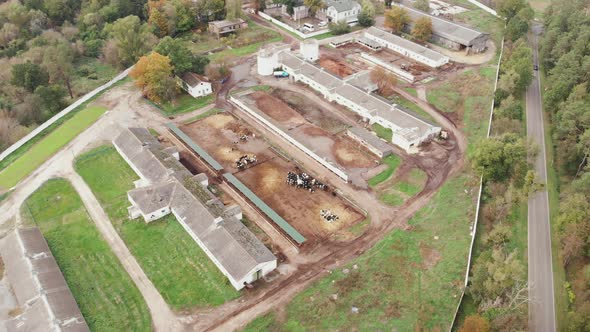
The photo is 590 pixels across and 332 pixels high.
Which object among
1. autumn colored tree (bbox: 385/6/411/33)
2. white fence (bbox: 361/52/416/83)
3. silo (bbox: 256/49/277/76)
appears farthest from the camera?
autumn colored tree (bbox: 385/6/411/33)

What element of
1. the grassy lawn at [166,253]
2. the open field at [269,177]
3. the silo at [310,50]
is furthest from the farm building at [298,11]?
the grassy lawn at [166,253]

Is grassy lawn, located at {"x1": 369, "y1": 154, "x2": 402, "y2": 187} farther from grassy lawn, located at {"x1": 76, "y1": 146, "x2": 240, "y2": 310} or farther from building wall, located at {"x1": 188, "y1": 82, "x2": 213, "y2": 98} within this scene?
building wall, located at {"x1": 188, "y1": 82, "x2": 213, "y2": 98}

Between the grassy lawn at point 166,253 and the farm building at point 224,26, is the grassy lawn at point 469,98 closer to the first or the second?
the grassy lawn at point 166,253

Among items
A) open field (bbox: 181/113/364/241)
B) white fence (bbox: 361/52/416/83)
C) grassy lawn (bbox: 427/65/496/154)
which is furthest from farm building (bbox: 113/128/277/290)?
white fence (bbox: 361/52/416/83)

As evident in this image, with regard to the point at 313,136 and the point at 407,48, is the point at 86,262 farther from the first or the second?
→ the point at 407,48

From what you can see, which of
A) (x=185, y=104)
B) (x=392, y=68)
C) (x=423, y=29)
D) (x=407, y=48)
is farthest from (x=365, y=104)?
(x=423, y=29)

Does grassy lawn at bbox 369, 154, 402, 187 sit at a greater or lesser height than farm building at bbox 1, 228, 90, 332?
greater

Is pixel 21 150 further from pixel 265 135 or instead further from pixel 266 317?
pixel 266 317
